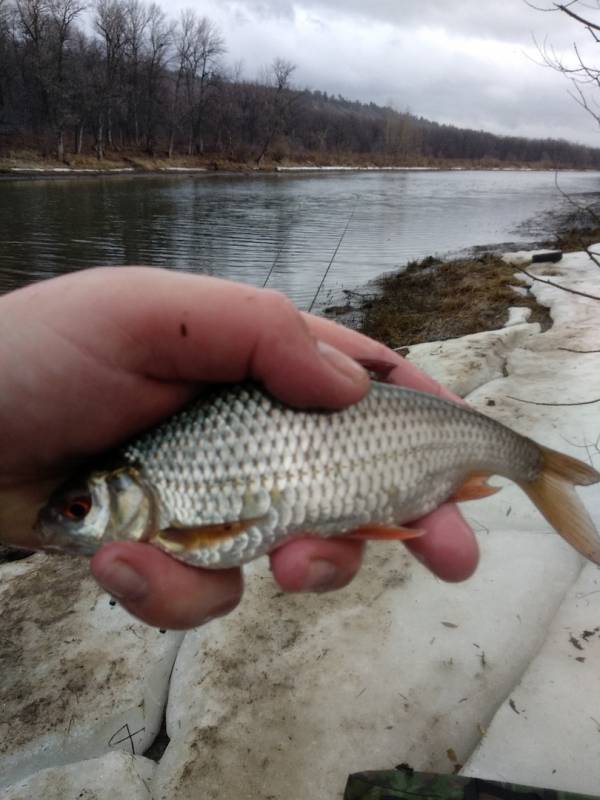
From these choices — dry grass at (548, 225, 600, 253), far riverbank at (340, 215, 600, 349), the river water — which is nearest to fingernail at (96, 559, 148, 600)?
the river water

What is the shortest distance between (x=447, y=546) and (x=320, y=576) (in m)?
0.71

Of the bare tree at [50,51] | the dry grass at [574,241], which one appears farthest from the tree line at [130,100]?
the dry grass at [574,241]

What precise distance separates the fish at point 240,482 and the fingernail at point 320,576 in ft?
0.52

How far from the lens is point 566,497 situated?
3.11 m

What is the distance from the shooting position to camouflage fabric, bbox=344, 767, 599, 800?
2658 millimetres

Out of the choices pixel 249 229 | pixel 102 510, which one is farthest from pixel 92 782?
pixel 249 229

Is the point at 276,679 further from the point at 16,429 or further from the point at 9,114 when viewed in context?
the point at 9,114

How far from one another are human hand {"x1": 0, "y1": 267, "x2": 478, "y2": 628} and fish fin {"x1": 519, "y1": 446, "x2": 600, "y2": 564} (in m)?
0.47

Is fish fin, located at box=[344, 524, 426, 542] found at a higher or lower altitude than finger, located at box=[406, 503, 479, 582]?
higher

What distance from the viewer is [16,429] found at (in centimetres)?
284

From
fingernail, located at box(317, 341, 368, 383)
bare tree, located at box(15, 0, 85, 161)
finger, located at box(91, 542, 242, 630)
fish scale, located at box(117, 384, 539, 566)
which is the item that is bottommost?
finger, located at box(91, 542, 242, 630)

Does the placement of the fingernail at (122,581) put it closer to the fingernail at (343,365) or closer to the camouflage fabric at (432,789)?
the fingernail at (343,365)

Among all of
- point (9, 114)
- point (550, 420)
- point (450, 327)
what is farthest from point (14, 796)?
point (9, 114)

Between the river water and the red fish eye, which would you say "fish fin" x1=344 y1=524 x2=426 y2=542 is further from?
the river water
